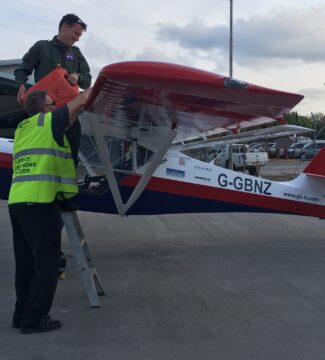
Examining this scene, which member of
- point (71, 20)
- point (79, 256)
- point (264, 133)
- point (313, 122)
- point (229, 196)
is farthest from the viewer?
point (313, 122)

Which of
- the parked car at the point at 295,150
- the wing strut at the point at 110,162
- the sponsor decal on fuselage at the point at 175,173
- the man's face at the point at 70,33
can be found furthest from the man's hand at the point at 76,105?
the parked car at the point at 295,150

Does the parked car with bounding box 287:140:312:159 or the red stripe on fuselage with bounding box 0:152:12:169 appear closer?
Answer: the red stripe on fuselage with bounding box 0:152:12:169

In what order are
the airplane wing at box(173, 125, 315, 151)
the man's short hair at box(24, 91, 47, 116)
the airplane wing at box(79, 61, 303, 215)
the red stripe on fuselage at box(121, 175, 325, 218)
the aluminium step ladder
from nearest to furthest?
the airplane wing at box(79, 61, 303, 215)
the man's short hair at box(24, 91, 47, 116)
the aluminium step ladder
the airplane wing at box(173, 125, 315, 151)
the red stripe on fuselage at box(121, 175, 325, 218)

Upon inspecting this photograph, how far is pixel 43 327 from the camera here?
416 cm

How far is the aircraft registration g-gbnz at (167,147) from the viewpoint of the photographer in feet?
12.5

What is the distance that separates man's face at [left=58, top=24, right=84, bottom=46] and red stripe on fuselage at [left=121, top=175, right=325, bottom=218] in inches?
88.5

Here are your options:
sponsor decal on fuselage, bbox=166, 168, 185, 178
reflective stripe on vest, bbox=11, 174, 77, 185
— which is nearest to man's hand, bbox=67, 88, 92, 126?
reflective stripe on vest, bbox=11, 174, 77, 185

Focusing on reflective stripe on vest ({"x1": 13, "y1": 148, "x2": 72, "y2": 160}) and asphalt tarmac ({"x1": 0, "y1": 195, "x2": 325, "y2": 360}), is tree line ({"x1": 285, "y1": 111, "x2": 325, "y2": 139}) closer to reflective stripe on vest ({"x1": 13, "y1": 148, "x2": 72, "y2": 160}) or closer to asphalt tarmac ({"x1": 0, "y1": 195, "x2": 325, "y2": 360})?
asphalt tarmac ({"x1": 0, "y1": 195, "x2": 325, "y2": 360})

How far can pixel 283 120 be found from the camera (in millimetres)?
5195

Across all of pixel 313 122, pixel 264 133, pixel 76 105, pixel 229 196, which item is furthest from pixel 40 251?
pixel 313 122

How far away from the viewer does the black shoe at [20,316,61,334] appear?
162 inches

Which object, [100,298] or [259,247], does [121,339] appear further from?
[259,247]

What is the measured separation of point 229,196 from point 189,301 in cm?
304

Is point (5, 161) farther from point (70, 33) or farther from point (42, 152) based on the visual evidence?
point (42, 152)
